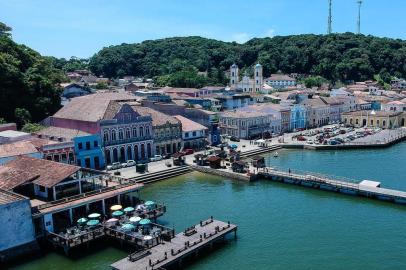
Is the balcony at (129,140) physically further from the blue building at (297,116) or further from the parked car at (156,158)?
the blue building at (297,116)

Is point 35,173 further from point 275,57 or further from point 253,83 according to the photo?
point 275,57

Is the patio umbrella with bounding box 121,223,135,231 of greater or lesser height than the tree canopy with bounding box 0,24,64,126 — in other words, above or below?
below

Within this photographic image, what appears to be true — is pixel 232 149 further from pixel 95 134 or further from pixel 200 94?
pixel 200 94

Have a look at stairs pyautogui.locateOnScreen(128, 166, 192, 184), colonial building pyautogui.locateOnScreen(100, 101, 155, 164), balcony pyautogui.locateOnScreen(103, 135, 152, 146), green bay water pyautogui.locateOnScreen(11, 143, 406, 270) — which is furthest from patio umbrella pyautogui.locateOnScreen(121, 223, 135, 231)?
balcony pyautogui.locateOnScreen(103, 135, 152, 146)

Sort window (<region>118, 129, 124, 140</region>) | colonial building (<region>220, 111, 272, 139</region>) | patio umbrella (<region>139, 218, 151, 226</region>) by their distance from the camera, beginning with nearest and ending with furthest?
patio umbrella (<region>139, 218, 151, 226</region>)
window (<region>118, 129, 124, 140</region>)
colonial building (<region>220, 111, 272, 139</region>)

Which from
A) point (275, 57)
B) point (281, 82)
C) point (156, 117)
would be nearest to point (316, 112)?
point (156, 117)

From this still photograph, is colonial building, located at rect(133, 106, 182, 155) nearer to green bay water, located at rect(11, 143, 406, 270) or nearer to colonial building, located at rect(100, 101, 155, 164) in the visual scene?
colonial building, located at rect(100, 101, 155, 164)

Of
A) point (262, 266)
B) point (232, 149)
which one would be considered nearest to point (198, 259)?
point (262, 266)
